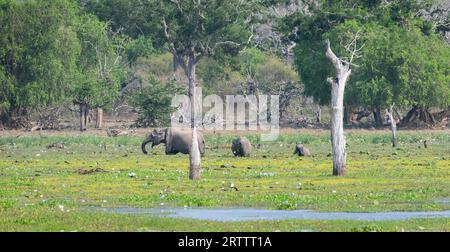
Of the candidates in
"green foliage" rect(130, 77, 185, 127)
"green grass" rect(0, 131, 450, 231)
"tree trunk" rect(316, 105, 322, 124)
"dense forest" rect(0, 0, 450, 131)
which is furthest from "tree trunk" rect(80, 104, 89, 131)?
"green grass" rect(0, 131, 450, 231)

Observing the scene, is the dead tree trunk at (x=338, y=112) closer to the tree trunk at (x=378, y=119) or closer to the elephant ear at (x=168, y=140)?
the elephant ear at (x=168, y=140)

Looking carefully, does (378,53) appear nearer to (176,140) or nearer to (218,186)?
(176,140)

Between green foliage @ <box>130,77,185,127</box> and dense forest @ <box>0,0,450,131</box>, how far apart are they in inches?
3.3

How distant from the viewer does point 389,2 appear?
7800 centimetres

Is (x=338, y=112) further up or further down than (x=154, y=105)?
further down

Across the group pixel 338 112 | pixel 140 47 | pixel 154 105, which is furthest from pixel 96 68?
pixel 338 112

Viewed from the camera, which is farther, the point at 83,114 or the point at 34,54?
the point at 83,114

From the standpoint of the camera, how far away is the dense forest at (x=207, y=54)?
7219 centimetres

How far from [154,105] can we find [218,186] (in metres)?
41.7

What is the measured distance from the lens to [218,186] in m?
33.1

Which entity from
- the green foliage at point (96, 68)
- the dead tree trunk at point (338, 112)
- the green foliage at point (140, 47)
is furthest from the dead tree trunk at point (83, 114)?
the dead tree trunk at point (338, 112)
